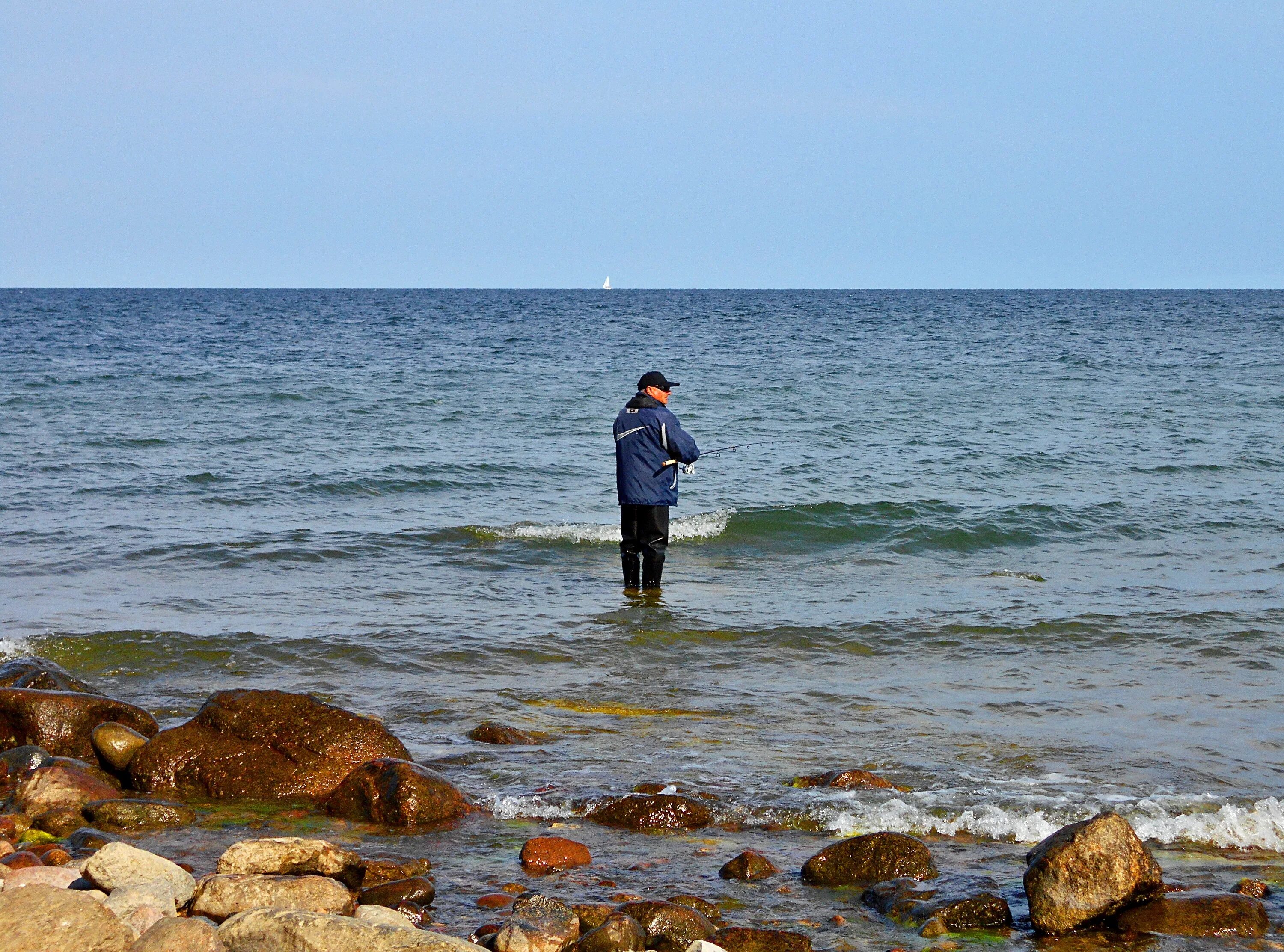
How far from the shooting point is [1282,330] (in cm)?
4838

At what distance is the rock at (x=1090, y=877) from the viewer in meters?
4.25

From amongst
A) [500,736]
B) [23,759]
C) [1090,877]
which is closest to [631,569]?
[500,736]

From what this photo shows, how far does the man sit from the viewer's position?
1020 cm

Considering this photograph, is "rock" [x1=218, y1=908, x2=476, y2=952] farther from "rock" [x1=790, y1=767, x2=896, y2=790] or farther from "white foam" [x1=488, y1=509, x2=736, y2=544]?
"white foam" [x1=488, y1=509, x2=736, y2=544]

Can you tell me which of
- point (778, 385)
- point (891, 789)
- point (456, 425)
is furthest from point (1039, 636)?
point (778, 385)

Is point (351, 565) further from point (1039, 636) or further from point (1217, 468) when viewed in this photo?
point (1217, 468)

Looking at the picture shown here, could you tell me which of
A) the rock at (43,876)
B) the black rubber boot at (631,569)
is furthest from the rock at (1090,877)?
the black rubber boot at (631,569)

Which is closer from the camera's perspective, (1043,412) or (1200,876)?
(1200,876)

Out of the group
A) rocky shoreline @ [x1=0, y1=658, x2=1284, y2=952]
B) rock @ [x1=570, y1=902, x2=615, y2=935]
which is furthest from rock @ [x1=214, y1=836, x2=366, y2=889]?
rock @ [x1=570, y1=902, x2=615, y2=935]

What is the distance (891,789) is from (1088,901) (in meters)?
1.51

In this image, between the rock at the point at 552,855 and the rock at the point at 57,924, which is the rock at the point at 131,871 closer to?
the rock at the point at 57,924

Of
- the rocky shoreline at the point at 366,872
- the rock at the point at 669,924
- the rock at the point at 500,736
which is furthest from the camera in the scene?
the rock at the point at 500,736

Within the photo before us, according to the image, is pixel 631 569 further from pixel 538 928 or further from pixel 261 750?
pixel 538 928

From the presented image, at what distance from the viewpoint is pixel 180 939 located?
3.62 m
